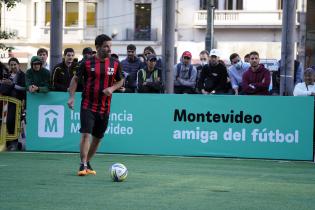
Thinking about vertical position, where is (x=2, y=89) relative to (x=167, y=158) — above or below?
above

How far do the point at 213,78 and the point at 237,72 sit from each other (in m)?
0.81

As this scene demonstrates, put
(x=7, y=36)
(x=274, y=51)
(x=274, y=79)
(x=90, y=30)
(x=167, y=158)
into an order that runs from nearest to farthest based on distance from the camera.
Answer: (x=167, y=158), (x=274, y=79), (x=7, y=36), (x=274, y=51), (x=90, y=30)

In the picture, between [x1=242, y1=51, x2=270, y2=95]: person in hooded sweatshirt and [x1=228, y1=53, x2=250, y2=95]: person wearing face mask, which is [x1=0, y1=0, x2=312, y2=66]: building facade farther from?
[x1=242, y1=51, x2=270, y2=95]: person in hooded sweatshirt

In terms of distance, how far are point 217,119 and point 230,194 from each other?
6.10 metres

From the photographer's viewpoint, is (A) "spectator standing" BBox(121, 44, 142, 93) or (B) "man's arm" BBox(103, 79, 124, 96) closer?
(B) "man's arm" BBox(103, 79, 124, 96)

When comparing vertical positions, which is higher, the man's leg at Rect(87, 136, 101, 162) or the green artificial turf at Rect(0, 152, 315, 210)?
the man's leg at Rect(87, 136, 101, 162)

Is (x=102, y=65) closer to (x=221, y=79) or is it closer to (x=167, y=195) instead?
(x=167, y=195)

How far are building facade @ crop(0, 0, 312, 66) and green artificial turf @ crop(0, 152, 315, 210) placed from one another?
123ft

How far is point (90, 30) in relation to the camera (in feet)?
193

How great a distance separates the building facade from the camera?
177 feet

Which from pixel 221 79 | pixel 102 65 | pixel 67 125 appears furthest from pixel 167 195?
pixel 221 79

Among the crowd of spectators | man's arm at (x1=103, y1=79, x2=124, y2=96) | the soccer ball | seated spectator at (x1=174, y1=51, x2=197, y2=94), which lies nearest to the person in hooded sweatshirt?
the crowd of spectators

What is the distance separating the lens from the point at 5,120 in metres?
18.0

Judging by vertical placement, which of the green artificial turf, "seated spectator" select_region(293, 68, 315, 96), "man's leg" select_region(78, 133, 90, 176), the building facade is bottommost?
the green artificial turf
